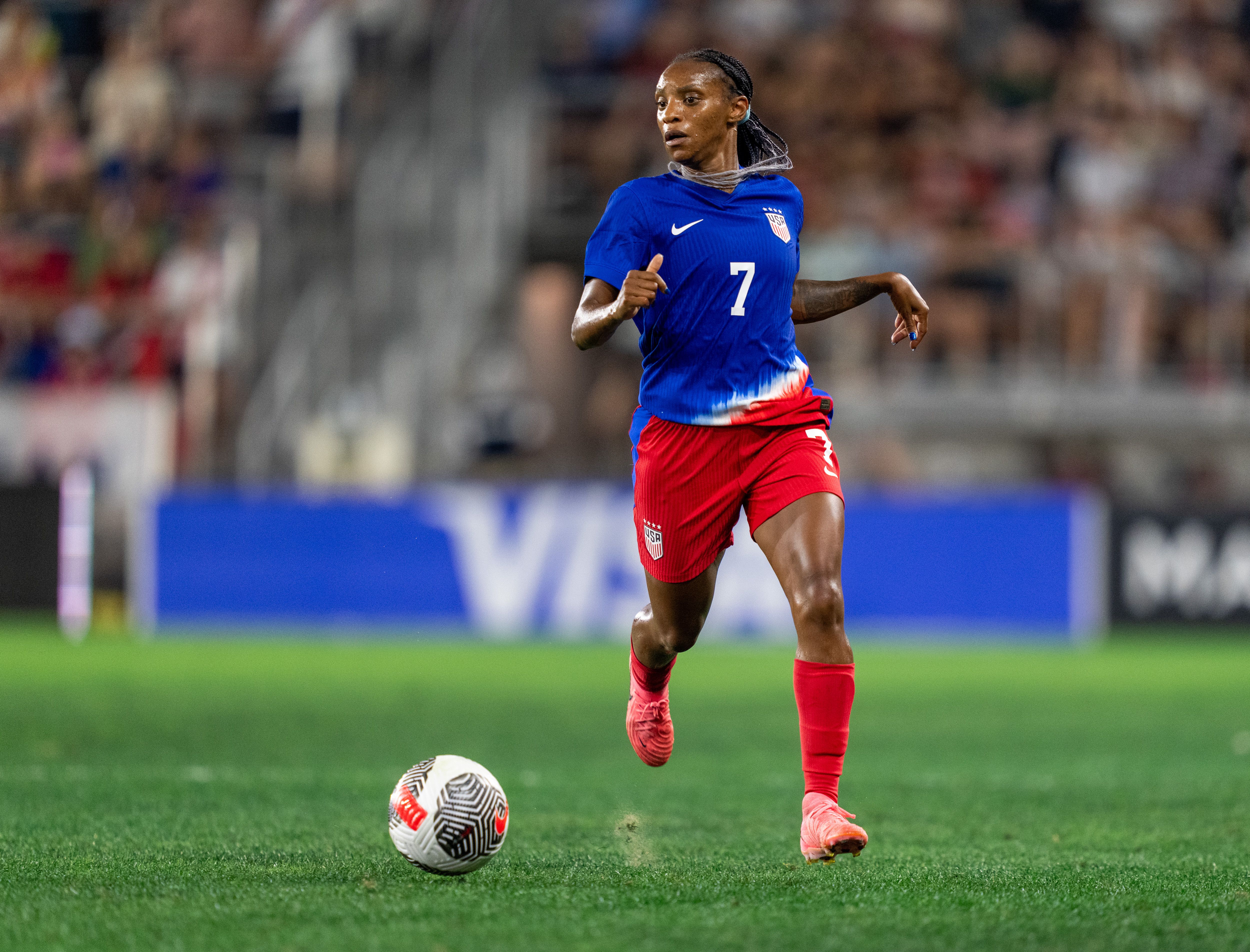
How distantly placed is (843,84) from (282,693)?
38.4 feet

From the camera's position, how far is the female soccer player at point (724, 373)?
505 centimetres

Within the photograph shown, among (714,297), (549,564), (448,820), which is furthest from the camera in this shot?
(549,564)

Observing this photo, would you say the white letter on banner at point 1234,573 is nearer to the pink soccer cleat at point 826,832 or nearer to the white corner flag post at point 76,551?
the white corner flag post at point 76,551

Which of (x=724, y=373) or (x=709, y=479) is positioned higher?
(x=724, y=373)

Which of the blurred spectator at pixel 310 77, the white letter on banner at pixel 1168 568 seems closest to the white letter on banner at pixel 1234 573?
the white letter on banner at pixel 1168 568

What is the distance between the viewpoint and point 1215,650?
15.7 m

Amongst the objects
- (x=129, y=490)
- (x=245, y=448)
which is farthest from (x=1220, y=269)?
(x=129, y=490)

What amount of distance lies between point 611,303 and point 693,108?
0.69m

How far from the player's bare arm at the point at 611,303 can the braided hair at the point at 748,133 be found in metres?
0.53

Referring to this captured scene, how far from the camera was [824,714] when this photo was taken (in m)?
5.02

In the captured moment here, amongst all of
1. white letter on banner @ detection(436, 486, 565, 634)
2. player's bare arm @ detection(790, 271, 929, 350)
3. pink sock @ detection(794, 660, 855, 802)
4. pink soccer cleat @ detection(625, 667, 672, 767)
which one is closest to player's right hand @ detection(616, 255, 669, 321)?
player's bare arm @ detection(790, 271, 929, 350)

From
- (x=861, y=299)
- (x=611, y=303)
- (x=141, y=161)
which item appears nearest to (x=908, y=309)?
(x=861, y=299)

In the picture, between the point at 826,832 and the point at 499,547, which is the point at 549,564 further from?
the point at 826,832

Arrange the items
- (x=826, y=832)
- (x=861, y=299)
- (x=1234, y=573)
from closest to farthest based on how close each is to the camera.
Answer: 1. (x=826, y=832)
2. (x=861, y=299)
3. (x=1234, y=573)
